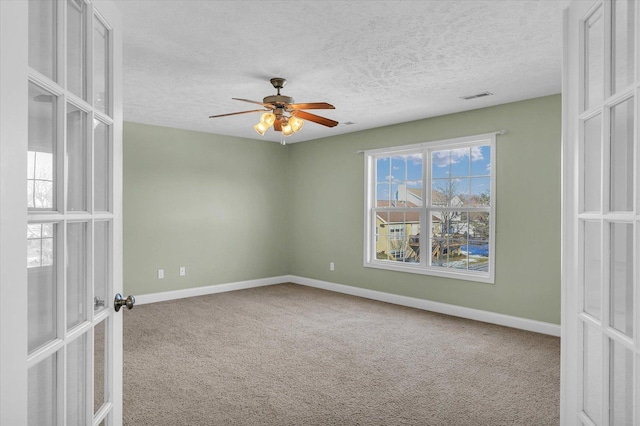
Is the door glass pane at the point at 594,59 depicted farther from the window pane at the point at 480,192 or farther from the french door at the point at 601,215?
the window pane at the point at 480,192

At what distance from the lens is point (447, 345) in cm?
394

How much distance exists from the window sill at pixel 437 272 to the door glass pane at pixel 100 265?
14.1 ft

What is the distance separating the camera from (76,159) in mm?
1219

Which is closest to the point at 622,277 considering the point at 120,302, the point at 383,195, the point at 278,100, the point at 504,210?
the point at 120,302

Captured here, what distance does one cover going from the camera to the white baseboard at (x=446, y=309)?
4.32 m

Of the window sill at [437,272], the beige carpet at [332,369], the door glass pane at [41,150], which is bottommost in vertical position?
the beige carpet at [332,369]

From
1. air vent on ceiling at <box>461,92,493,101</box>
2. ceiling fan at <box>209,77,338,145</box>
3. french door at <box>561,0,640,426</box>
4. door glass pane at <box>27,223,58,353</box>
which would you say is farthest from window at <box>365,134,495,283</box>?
door glass pane at <box>27,223,58,353</box>

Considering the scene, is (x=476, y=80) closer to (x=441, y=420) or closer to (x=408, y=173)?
(x=408, y=173)

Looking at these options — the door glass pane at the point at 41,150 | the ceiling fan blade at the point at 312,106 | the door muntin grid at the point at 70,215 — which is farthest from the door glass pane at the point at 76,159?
the ceiling fan blade at the point at 312,106

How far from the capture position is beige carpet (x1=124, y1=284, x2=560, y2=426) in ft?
8.65

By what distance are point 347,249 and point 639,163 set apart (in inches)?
214

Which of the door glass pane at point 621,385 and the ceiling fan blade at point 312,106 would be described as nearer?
the door glass pane at point 621,385

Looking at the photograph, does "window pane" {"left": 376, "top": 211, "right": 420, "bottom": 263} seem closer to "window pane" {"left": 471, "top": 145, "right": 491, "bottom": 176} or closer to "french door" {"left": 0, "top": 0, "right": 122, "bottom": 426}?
"window pane" {"left": 471, "top": 145, "right": 491, "bottom": 176}

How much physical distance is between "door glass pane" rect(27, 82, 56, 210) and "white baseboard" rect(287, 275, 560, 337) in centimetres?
459
